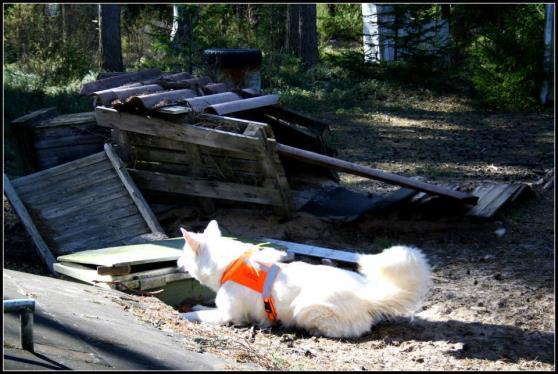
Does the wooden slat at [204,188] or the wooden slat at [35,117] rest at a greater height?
the wooden slat at [35,117]

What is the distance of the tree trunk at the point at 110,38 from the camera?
19875 mm

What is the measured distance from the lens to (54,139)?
10.9 metres

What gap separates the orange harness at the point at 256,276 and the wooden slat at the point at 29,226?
2626 millimetres

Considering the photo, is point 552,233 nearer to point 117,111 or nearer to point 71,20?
point 117,111

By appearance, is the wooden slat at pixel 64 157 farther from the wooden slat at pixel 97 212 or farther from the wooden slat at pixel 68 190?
the wooden slat at pixel 97 212

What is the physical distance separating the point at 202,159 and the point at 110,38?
36.3 ft

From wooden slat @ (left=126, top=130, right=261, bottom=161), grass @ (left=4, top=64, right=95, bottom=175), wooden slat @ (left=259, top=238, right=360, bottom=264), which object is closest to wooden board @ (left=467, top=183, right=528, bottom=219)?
wooden slat @ (left=259, top=238, right=360, bottom=264)

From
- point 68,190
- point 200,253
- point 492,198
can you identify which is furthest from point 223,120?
point 492,198

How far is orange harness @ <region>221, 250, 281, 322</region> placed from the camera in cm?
669

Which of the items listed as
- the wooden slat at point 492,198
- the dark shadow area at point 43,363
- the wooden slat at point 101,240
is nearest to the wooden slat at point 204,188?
the wooden slat at point 101,240

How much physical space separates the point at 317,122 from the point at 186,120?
208cm

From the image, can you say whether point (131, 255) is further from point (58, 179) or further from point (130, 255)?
point (58, 179)

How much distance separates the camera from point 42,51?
19.8 meters

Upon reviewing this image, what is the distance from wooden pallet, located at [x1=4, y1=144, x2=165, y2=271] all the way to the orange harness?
2.45m
